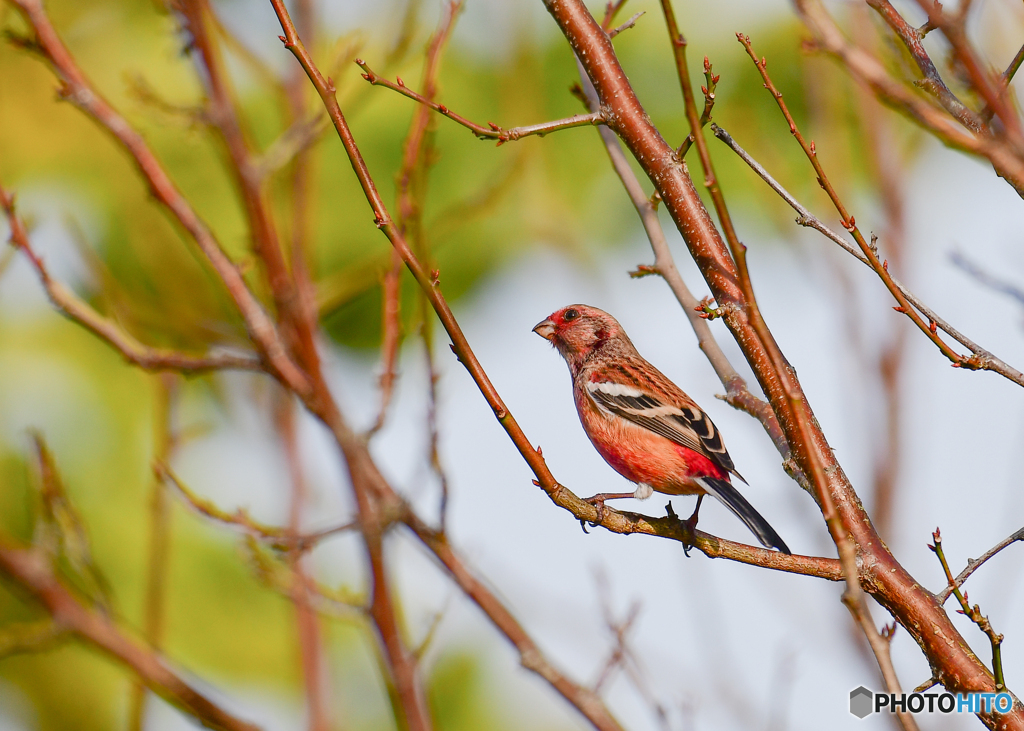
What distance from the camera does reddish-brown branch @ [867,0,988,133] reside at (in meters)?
1.98

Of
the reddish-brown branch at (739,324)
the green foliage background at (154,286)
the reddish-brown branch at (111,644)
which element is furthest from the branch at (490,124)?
the green foliage background at (154,286)

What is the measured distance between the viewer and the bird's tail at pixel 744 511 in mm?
2803

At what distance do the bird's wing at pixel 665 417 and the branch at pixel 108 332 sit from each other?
151cm

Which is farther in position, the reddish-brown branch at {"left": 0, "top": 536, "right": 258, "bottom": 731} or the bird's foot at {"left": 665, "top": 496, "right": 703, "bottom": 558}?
the bird's foot at {"left": 665, "top": 496, "right": 703, "bottom": 558}

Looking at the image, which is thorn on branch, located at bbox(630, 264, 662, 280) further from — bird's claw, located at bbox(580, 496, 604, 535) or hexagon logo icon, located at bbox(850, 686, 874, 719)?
hexagon logo icon, located at bbox(850, 686, 874, 719)

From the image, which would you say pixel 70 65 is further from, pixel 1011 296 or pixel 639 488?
pixel 1011 296

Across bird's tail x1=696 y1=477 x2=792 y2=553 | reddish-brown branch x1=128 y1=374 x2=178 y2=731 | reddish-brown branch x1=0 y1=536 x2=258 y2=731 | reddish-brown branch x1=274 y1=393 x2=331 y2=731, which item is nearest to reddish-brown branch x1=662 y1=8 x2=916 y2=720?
bird's tail x1=696 y1=477 x2=792 y2=553

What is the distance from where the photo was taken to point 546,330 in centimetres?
424

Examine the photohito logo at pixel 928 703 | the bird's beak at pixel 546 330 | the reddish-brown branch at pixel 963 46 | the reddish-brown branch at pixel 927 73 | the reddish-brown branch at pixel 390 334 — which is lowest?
the photohito logo at pixel 928 703

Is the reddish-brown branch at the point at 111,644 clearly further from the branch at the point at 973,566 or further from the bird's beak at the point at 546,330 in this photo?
the bird's beak at the point at 546,330

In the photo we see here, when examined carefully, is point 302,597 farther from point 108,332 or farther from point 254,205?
point 254,205

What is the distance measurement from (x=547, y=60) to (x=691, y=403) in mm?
6329

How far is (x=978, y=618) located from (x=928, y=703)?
0.79m

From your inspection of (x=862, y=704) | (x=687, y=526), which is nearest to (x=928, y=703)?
(x=862, y=704)
